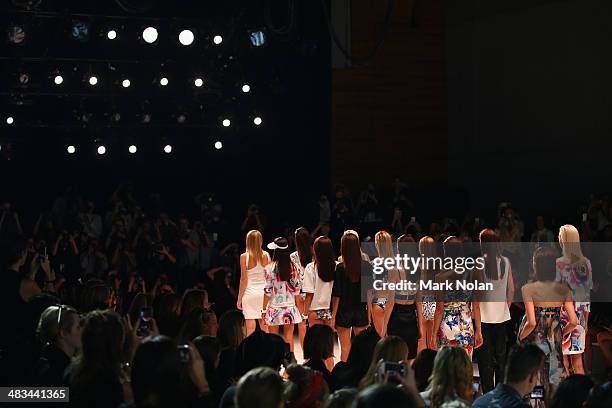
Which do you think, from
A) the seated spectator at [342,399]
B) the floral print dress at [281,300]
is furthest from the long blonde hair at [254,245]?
the seated spectator at [342,399]

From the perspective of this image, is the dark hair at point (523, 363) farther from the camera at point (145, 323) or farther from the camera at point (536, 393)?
the camera at point (145, 323)

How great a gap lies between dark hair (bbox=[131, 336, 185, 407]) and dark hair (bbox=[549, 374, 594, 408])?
1.63 metres

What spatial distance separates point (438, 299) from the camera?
7.09 metres

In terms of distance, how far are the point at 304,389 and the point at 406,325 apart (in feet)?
12.2

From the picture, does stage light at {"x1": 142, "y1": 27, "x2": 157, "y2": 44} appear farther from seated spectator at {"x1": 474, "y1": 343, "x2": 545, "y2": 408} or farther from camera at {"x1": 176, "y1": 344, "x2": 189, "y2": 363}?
camera at {"x1": 176, "y1": 344, "x2": 189, "y2": 363}

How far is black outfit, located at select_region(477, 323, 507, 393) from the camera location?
7.03 metres

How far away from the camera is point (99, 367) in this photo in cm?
346

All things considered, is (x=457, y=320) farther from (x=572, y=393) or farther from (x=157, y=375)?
(x=157, y=375)

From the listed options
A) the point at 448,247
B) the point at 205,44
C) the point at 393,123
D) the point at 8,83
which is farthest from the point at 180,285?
the point at 393,123

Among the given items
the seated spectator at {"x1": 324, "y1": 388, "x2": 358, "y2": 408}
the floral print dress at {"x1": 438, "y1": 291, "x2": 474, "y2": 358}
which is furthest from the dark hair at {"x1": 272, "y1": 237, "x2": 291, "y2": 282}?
the seated spectator at {"x1": 324, "y1": 388, "x2": 358, "y2": 408}

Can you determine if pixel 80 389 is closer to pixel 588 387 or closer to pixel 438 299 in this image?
pixel 588 387

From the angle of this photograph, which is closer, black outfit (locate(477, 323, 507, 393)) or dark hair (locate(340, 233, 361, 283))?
black outfit (locate(477, 323, 507, 393))

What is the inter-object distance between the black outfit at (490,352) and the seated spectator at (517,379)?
10.4 ft

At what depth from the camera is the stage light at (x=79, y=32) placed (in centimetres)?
1102
